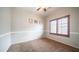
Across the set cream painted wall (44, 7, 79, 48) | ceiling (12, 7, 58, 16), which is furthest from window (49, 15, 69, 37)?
ceiling (12, 7, 58, 16)

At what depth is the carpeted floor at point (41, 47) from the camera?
1518 millimetres

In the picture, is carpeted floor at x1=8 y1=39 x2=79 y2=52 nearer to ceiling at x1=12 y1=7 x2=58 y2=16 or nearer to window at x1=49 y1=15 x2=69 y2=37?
window at x1=49 y1=15 x2=69 y2=37

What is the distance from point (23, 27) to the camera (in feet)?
5.32

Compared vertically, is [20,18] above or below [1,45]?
above

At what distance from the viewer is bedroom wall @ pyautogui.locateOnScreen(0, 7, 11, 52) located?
1.49 metres

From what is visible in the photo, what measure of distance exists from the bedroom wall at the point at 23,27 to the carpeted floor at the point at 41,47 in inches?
3.7

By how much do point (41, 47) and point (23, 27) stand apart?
19.8 inches

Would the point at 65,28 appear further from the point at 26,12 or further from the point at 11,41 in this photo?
the point at 11,41

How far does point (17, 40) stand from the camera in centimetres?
160

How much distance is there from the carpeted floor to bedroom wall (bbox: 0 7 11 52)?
0.13 metres

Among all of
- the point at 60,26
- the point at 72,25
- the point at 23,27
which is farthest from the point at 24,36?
the point at 72,25

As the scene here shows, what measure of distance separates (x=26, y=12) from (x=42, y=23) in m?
0.37
